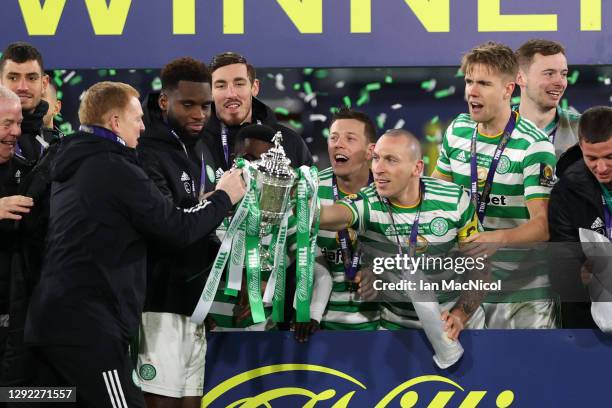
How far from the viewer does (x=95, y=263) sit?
339 centimetres

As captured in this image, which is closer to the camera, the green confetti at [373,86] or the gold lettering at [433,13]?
the gold lettering at [433,13]

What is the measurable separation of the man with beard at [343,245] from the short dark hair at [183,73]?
0.82m

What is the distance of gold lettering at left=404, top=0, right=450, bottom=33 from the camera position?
5949 mm

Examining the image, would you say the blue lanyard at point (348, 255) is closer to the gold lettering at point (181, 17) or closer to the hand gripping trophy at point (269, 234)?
the hand gripping trophy at point (269, 234)

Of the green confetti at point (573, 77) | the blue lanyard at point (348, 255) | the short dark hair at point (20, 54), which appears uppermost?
the short dark hair at point (20, 54)

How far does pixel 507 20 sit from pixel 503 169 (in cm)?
153

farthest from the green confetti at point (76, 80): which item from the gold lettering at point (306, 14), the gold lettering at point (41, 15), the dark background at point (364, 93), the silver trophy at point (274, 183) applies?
the silver trophy at point (274, 183)

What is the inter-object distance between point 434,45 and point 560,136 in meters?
1.09

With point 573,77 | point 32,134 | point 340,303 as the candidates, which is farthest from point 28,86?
point 573,77

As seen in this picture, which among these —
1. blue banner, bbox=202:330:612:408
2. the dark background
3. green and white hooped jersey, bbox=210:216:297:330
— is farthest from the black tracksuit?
the dark background

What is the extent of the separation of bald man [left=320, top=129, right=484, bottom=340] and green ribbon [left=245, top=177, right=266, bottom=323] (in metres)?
0.33

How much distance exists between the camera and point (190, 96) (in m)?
4.11

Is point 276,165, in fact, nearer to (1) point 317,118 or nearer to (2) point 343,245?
(2) point 343,245

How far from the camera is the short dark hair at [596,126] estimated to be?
423 cm
